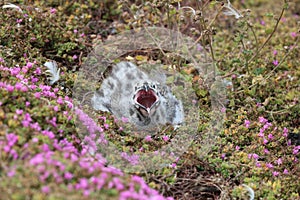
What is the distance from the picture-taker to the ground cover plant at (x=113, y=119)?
2.18 m

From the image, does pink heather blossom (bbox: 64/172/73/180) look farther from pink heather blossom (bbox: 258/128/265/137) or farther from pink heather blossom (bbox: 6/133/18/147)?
pink heather blossom (bbox: 258/128/265/137)

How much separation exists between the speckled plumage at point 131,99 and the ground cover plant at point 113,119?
155 millimetres

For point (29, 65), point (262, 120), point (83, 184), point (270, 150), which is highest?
point (29, 65)

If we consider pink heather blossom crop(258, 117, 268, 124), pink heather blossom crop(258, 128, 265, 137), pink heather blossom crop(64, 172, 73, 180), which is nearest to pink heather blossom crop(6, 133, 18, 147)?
pink heather blossom crop(64, 172, 73, 180)

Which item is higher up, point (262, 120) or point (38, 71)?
point (38, 71)

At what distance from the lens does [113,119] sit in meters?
3.16

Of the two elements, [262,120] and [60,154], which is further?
[262,120]

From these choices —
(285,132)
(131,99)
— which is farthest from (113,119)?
(285,132)

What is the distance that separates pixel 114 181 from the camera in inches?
85.4

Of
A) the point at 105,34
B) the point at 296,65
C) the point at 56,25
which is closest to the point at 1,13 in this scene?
the point at 56,25

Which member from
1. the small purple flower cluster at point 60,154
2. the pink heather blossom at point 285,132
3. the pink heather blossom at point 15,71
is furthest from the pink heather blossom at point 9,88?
the pink heather blossom at point 285,132

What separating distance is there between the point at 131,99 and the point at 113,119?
0.77 ft

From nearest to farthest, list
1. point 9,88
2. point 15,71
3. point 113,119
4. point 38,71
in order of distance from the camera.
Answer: point 9,88 < point 15,71 < point 113,119 < point 38,71

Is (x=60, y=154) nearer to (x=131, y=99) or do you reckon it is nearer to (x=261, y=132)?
(x=131, y=99)
